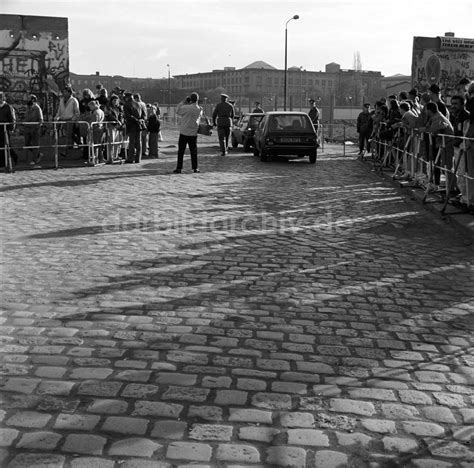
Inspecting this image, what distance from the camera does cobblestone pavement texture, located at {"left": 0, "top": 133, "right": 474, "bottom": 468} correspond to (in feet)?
10.9

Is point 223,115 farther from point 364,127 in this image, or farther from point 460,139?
point 460,139

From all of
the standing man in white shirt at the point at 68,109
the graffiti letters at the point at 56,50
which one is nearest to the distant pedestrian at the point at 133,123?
the standing man in white shirt at the point at 68,109

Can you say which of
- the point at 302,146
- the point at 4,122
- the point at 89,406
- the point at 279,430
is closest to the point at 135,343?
the point at 89,406

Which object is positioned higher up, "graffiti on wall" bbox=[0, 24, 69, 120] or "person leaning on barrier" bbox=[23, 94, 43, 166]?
"graffiti on wall" bbox=[0, 24, 69, 120]

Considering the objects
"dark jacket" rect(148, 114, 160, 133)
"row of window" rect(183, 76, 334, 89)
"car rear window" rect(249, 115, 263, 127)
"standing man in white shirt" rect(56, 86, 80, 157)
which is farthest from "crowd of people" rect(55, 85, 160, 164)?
"row of window" rect(183, 76, 334, 89)

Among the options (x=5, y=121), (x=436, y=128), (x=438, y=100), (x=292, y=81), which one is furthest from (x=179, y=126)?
(x=292, y=81)

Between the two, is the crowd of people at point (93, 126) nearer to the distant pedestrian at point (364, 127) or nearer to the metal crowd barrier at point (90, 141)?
the metal crowd barrier at point (90, 141)

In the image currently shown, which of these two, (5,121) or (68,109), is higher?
Result: (68,109)

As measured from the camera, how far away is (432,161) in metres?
12.2

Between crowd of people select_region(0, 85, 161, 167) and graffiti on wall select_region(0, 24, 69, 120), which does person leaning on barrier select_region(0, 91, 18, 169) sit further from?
graffiti on wall select_region(0, 24, 69, 120)

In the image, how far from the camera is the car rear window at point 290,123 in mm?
21391

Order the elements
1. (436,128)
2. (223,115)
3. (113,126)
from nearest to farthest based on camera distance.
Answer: (436,128) → (113,126) → (223,115)

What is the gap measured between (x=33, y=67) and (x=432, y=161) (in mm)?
13269

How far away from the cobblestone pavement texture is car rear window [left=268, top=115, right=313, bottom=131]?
458 inches
